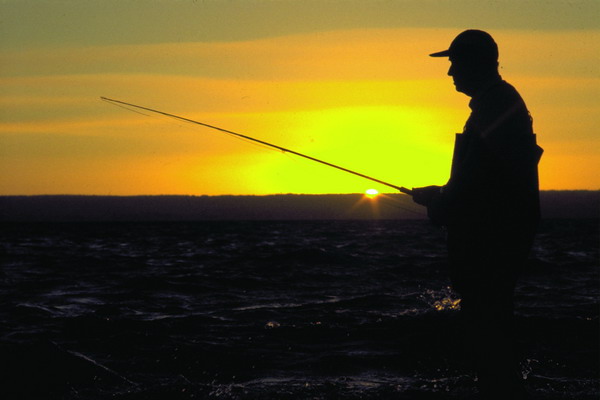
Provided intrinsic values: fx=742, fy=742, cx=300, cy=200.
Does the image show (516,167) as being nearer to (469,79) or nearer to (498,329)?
(469,79)

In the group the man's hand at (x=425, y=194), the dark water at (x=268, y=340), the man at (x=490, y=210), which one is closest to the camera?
the man at (x=490, y=210)

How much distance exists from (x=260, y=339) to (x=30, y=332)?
11.3 feet

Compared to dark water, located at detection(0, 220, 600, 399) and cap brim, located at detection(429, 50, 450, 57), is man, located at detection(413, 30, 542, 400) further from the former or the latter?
dark water, located at detection(0, 220, 600, 399)

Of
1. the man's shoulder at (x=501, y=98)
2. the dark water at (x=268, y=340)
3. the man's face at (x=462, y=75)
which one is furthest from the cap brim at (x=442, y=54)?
the dark water at (x=268, y=340)

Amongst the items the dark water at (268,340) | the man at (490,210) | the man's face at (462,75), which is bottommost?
the dark water at (268,340)

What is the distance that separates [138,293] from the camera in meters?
17.4

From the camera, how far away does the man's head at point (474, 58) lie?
3.98 meters

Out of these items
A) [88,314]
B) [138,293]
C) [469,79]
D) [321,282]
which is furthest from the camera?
[321,282]

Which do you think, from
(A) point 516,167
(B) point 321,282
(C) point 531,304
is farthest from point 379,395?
(B) point 321,282

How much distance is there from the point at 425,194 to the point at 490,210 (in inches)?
26.8

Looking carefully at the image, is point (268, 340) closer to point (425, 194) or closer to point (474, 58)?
point (425, 194)

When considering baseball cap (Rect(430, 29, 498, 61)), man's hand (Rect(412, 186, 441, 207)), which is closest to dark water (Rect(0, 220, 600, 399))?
man's hand (Rect(412, 186, 441, 207))

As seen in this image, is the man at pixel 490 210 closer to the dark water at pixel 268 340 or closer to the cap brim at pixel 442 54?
the cap brim at pixel 442 54

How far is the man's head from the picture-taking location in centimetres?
398
